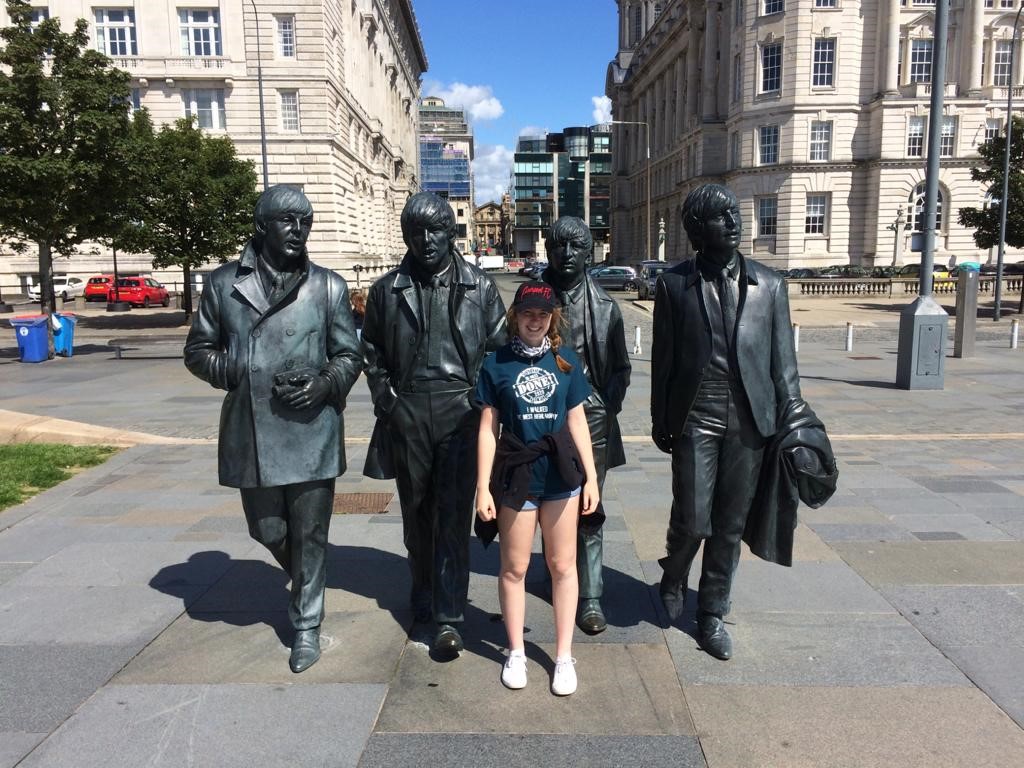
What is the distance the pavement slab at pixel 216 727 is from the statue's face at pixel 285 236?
1863 mm

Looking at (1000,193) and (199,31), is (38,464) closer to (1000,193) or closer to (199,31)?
(1000,193)

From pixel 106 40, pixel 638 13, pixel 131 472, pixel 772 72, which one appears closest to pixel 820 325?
pixel 131 472

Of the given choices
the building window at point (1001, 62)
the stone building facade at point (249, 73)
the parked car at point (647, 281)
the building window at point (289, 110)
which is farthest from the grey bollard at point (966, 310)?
the building window at point (1001, 62)

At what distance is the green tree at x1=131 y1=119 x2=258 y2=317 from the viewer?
24547 millimetres

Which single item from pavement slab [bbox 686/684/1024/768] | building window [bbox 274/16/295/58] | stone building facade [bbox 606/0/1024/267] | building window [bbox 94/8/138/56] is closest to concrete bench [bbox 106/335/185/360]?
pavement slab [bbox 686/684/1024/768]

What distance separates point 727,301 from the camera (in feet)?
11.6

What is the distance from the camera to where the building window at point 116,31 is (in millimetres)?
35781

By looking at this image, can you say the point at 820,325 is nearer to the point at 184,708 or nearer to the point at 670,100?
the point at 184,708

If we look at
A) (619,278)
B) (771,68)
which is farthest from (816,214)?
(619,278)

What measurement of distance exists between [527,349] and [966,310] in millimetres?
14269

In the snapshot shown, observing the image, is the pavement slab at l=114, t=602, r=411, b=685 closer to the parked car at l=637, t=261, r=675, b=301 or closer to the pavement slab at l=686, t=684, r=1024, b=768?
the pavement slab at l=686, t=684, r=1024, b=768

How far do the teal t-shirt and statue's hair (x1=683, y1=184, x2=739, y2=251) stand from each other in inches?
35.6

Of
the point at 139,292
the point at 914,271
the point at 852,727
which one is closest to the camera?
the point at 852,727

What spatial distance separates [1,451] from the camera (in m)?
7.68
